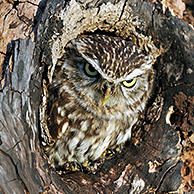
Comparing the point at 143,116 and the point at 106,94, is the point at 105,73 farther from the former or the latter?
the point at 143,116

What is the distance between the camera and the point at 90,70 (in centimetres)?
274

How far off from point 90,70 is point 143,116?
2.76 ft

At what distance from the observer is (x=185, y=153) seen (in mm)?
3012

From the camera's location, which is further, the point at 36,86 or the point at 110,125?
the point at 110,125

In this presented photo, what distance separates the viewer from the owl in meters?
2.67

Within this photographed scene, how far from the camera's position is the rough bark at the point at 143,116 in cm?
226

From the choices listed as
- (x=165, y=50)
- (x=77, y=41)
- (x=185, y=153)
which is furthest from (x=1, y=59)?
(x=185, y=153)

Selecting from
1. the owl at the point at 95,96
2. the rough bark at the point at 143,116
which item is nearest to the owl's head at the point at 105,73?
the owl at the point at 95,96

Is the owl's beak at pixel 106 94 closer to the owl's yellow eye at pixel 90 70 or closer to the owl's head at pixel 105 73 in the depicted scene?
the owl's head at pixel 105 73

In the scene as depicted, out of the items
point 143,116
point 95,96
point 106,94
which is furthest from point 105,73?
point 143,116

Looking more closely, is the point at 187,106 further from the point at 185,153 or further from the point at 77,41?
the point at 77,41

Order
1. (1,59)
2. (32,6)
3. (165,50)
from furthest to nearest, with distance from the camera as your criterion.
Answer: (165,50), (32,6), (1,59)

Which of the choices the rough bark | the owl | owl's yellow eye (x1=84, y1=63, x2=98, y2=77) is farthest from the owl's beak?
the rough bark

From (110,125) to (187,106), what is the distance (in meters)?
0.74
